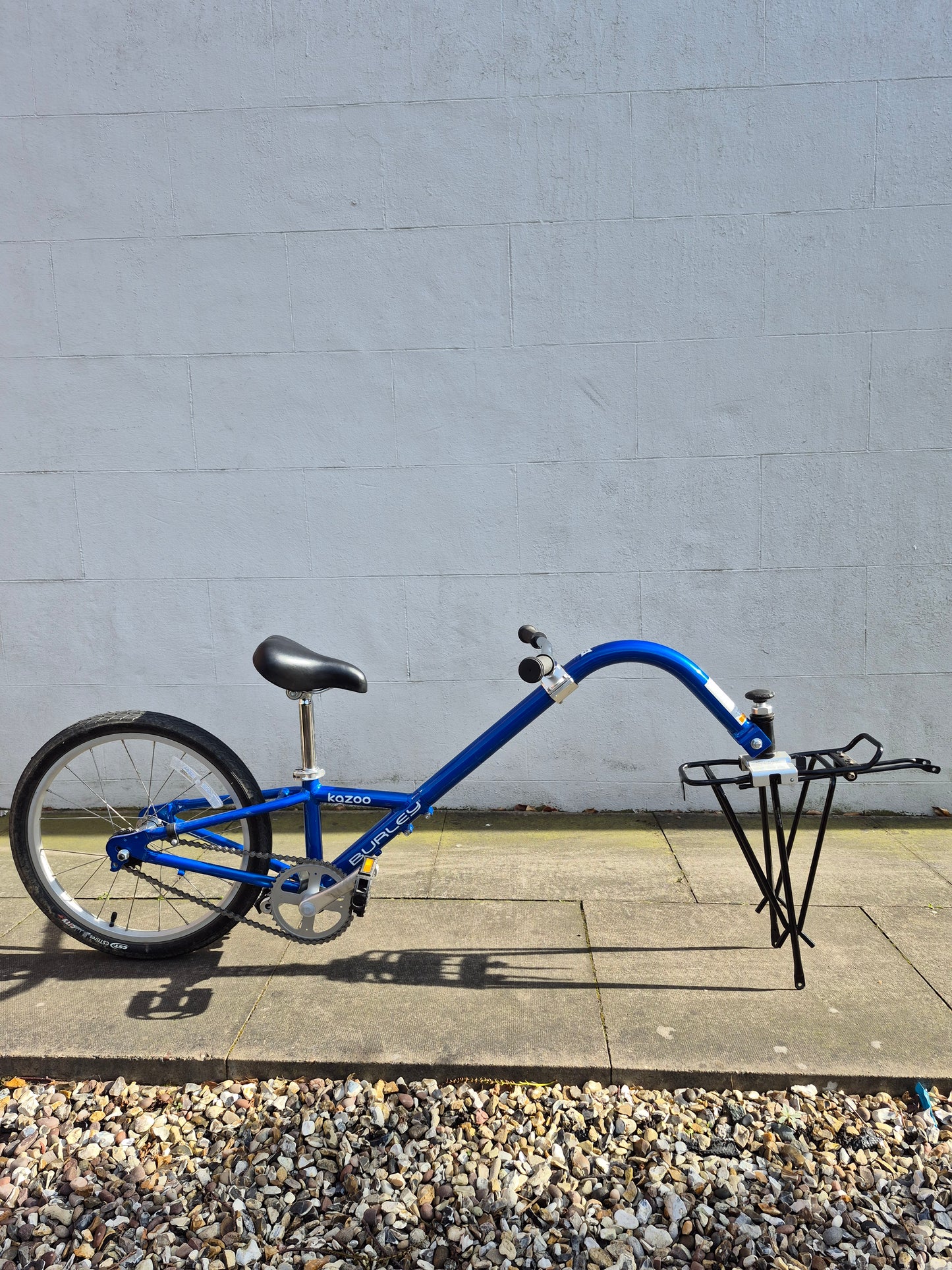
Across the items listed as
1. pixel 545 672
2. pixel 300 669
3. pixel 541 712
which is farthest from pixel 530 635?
pixel 300 669

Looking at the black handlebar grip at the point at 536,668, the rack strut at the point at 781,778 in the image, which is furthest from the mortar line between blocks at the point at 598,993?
the black handlebar grip at the point at 536,668

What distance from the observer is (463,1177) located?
1845 mm

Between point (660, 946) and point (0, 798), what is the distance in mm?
3181

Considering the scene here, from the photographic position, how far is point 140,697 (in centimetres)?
393

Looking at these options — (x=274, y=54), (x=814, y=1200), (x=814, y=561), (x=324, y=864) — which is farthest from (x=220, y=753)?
(x=274, y=54)

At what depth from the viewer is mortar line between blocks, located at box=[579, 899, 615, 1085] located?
2094mm

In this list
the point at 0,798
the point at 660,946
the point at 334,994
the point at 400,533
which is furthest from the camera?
the point at 0,798

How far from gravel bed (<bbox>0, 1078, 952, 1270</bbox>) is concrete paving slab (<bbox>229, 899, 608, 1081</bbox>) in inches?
2.2

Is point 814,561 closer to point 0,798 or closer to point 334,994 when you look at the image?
point 334,994

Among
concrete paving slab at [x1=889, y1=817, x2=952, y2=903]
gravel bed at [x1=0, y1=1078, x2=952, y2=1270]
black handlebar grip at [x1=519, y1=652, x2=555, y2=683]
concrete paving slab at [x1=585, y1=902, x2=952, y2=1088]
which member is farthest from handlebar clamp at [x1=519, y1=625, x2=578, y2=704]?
concrete paving slab at [x1=889, y1=817, x2=952, y2=903]

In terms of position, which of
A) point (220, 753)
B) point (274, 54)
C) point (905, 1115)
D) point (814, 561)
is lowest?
point (905, 1115)

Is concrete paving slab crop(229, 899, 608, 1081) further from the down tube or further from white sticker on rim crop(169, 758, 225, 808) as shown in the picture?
white sticker on rim crop(169, 758, 225, 808)

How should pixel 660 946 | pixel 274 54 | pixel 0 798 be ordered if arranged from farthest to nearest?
pixel 0 798, pixel 274 54, pixel 660 946

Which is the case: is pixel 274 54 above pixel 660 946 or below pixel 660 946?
above
